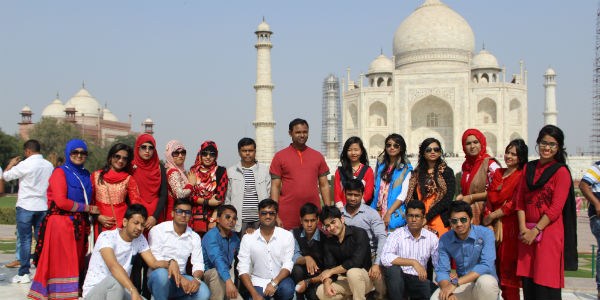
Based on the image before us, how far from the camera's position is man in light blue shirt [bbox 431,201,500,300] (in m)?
3.30

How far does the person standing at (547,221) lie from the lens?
3215 mm

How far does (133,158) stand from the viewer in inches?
155

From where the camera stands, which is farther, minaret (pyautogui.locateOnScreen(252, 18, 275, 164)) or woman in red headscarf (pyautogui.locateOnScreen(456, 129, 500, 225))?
minaret (pyautogui.locateOnScreen(252, 18, 275, 164))

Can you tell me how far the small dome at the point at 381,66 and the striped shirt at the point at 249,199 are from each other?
923 inches

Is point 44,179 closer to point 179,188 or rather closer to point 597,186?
point 179,188

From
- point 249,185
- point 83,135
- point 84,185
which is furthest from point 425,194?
point 83,135

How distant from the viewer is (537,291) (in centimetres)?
327

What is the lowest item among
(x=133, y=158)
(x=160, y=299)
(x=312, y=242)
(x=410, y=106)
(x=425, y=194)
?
(x=160, y=299)

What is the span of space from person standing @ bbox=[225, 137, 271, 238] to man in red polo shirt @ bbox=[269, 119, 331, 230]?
3.6 inches

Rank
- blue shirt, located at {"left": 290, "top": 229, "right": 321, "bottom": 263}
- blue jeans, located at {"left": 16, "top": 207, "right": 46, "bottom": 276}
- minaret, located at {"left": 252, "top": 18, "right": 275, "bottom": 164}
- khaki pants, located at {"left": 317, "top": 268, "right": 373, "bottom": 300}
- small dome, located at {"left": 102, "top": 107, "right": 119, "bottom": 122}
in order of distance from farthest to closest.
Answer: small dome, located at {"left": 102, "top": 107, "right": 119, "bottom": 122}
minaret, located at {"left": 252, "top": 18, "right": 275, "bottom": 164}
blue jeans, located at {"left": 16, "top": 207, "right": 46, "bottom": 276}
blue shirt, located at {"left": 290, "top": 229, "right": 321, "bottom": 263}
khaki pants, located at {"left": 317, "top": 268, "right": 373, "bottom": 300}

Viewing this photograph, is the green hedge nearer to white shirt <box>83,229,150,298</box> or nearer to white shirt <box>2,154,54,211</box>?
white shirt <box>2,154,54,211</box>

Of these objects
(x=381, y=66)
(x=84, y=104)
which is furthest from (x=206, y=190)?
(x=84, y=104)

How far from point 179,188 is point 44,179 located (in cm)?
149

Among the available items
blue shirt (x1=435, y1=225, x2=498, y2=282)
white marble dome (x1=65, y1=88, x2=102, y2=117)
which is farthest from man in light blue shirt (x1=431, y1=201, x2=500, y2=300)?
white marble dome (x1=65, y1=88, x2=102, y2=117)
